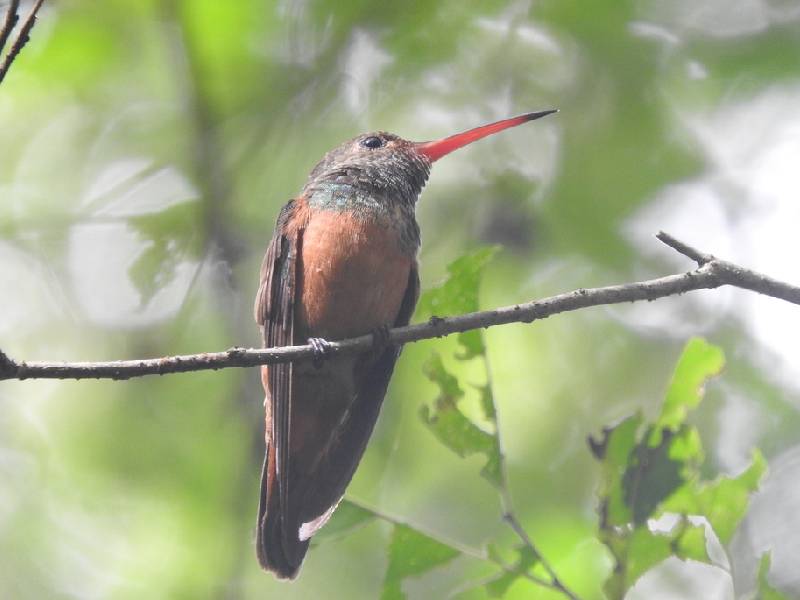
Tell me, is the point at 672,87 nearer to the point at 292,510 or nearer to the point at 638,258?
the point at 638,258

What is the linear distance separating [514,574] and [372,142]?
289 cm

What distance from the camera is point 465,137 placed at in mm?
4637

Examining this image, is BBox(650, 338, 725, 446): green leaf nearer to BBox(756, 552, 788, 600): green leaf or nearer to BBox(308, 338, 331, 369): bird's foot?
BBox(756, 552, 788, 600): green leaf

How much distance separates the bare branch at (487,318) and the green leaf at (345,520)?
2.31 ft

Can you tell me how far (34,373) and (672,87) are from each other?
5444mm

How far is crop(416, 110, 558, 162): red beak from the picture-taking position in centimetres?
437

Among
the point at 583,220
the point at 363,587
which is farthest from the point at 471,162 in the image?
the point at 363,587

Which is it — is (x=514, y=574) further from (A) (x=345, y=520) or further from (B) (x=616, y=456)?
(A) (x=345, y=520)

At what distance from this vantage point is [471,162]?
23.3ft

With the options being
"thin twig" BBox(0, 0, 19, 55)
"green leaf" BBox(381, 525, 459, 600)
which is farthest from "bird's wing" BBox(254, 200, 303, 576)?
"thin twig" BBox(0, 0, 19, 55)

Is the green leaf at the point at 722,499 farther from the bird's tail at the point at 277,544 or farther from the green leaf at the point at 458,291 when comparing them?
the bird's tail at the point at 277,544

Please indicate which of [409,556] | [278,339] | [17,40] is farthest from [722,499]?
[17,40]

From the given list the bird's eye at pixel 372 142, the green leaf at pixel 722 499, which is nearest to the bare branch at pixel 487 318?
the green leaf at pixel 722 499

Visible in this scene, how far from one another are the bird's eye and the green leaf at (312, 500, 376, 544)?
233cm
